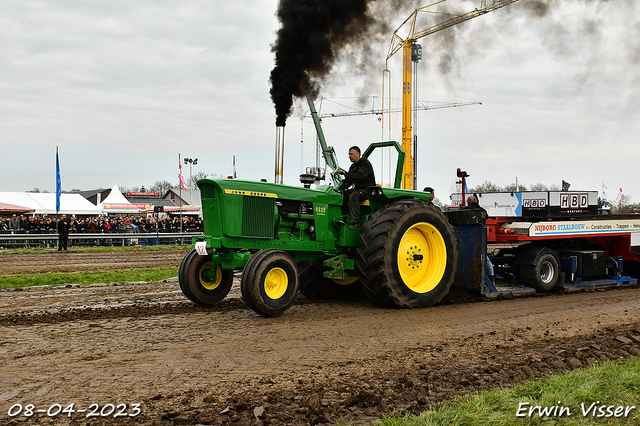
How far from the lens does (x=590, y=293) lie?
978 cm

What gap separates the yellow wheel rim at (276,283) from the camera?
21.5 feet

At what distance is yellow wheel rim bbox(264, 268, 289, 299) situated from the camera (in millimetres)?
6562

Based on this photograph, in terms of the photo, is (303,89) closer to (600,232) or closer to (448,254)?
(448,254)

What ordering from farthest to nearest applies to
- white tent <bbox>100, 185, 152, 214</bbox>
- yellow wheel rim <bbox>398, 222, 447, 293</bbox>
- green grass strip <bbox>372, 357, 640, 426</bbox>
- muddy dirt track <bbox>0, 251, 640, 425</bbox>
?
1. white tent <bbox>100, 185, 152, 214</bbox>
2. yellow wheel rim <bbox>398, 222, 447, 293</bbox>
3. muddy dirt track <bbox>0, 251, 640, 425</bbox>
4. green grass strip <bbox>372, 357, 640, 426</bbox>

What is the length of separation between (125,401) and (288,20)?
9.02 metres

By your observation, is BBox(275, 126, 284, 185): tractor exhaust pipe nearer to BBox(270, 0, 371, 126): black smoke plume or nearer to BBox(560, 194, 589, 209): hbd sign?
BBox(270, 0, 371, 126): black smoke plume

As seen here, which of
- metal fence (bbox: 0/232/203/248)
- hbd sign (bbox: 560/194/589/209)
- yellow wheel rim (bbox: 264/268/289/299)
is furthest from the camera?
hbd sign (bbox: 560/194/589/209)

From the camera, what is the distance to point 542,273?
9.78m

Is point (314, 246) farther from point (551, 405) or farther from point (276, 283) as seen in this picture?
point (551, 405)

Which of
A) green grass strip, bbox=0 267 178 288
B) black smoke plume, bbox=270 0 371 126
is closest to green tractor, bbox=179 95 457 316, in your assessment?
black smoke plume, bbox=270 0 371 126

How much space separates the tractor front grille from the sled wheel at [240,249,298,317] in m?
0.46

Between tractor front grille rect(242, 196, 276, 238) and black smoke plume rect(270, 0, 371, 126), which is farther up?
black smoke plume rect(270, 0, 371, 126)

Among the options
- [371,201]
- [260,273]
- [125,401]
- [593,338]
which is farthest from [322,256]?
[125,401]

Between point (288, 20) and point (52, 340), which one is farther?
point (288, 20)
